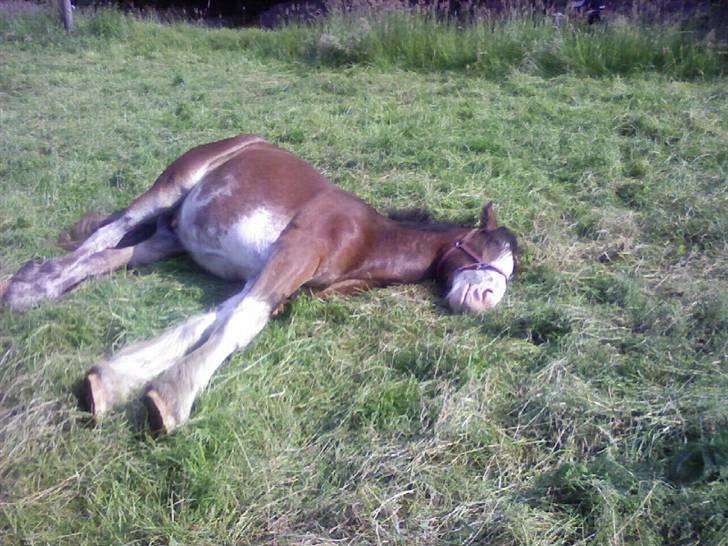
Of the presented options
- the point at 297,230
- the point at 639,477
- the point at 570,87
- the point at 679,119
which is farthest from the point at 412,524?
the point at 570,87

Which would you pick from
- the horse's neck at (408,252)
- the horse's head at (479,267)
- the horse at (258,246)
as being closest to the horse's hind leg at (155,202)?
the horse at (258,246)

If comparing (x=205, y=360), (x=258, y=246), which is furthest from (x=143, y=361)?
(x=258, y=246)

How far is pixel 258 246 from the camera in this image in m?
4.52

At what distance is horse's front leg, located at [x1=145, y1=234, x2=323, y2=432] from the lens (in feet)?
10.5

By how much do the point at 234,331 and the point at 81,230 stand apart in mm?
1930

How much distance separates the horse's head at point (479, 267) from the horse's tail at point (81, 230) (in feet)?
7.10

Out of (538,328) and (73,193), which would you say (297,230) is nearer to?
(538,328)

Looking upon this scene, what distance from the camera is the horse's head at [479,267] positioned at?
4.30 metres

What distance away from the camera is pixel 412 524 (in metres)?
2.83

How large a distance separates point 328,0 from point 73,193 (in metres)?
13.0

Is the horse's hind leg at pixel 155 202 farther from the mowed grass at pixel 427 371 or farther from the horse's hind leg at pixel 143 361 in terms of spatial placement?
the horse's hind leg at pixel 143 361

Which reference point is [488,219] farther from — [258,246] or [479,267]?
[258,246]

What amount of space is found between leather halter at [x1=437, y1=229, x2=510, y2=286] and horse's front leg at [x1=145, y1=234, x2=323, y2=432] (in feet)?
2.50

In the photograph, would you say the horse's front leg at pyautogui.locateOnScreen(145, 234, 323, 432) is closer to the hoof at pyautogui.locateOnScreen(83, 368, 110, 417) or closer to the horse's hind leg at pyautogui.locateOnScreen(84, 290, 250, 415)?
the horse's hind leg at pyautogui.locateOnScreen(84, 290, 250, 415)
